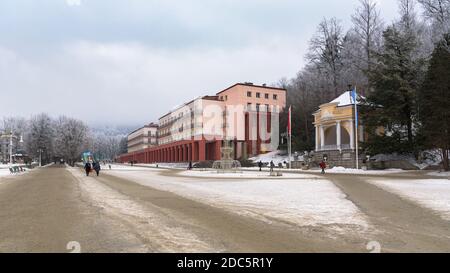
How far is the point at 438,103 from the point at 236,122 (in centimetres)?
5079

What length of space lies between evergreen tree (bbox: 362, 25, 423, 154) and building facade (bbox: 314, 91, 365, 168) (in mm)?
4412

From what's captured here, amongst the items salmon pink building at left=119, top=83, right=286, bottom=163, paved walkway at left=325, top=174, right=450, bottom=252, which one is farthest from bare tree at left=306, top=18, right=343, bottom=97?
paved walkway at left=325, top=174, right=450, bottom=252

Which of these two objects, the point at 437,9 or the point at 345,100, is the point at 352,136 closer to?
the point at 345,100

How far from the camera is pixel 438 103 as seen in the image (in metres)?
33.9

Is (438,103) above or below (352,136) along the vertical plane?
above

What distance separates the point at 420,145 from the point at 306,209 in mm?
36330

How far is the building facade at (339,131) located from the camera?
176 ft

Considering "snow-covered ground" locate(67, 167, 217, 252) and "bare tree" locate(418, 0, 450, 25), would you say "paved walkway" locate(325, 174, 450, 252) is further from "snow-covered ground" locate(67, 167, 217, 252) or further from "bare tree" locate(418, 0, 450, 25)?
"bare tree" locate(418, 0, 450, 25)

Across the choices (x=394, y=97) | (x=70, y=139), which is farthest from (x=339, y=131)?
(x=70, y=139)

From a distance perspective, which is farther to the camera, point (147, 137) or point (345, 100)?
point (147, 137)

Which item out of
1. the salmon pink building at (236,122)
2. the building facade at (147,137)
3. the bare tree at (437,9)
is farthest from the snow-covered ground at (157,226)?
the building facade at (147,137)

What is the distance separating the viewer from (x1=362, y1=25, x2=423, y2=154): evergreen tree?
45469 millimetres

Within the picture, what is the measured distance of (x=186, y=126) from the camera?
9406cm

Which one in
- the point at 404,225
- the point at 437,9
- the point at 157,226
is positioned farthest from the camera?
the point at 437,9
